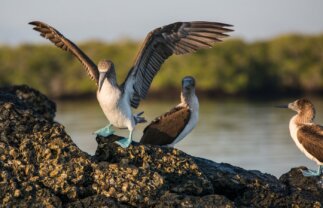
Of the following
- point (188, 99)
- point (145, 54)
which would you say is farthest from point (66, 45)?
point (188, 99)

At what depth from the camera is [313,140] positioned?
1109cm

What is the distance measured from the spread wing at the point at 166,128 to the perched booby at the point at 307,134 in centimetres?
178

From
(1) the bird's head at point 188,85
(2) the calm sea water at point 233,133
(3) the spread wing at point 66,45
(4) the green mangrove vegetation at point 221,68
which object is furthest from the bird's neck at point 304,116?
(4) the green mangrove vegetation at point 221,68

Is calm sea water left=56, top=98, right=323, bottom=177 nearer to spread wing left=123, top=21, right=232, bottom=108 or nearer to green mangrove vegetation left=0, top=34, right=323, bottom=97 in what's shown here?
Result: green mangrove vegetation left=0, top=34, right=323, bottom=97

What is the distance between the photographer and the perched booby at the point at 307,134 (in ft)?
36.3

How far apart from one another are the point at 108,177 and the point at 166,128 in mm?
4003

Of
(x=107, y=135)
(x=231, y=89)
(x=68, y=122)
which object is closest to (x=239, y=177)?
(x=107, y=135)

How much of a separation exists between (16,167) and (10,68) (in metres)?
55.3

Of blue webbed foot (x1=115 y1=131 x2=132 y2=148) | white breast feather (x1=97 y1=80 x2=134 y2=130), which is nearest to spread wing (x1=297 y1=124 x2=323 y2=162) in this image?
white breast feather (x1=97 y1=80 x2=134 y2=130)

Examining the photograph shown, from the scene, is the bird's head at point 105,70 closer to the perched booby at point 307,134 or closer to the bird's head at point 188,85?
the bird's head at point 188,85

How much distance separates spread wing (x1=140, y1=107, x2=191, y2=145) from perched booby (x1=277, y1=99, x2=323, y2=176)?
5.85 feet

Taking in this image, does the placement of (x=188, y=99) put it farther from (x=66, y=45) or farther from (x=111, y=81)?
(x=111, y=81)

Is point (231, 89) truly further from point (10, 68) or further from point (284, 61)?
point (10, 68)

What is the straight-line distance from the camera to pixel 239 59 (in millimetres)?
60531
